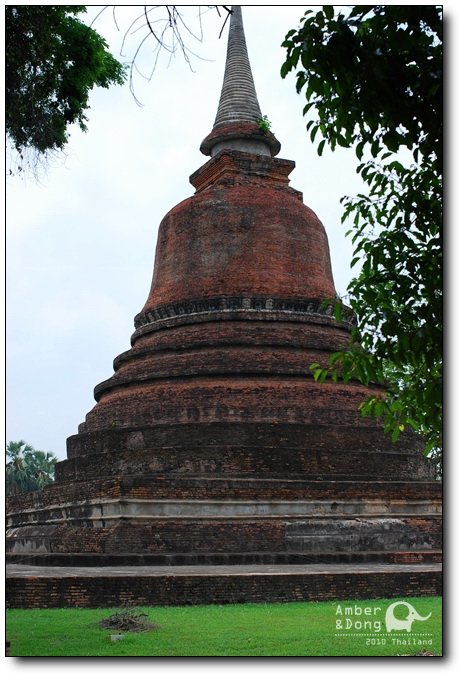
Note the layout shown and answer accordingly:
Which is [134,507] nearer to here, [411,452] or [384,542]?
[384,542]

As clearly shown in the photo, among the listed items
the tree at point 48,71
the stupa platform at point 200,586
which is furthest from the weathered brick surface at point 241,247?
the tree at point 48,71

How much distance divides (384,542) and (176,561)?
4.31m

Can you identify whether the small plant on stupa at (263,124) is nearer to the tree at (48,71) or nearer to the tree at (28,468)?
the tree at (48,71)

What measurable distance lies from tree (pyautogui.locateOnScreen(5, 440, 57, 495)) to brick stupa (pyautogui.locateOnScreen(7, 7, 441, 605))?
31.5 m

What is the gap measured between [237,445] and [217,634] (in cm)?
765

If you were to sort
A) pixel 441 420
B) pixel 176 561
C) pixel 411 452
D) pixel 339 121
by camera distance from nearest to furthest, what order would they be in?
pixel 339 121 < pixel 441 420 < pixel 176 561 < pixel 411 452

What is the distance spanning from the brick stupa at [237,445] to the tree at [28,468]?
31536 mm

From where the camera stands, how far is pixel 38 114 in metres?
7.73

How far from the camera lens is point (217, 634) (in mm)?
7094

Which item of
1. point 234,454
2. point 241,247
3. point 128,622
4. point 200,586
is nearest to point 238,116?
point 241,247

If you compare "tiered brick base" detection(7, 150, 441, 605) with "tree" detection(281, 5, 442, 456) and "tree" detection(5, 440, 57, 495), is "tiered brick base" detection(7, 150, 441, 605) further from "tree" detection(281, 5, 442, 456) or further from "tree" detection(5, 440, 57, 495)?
"tree" detection(5, 440, 57, 495)

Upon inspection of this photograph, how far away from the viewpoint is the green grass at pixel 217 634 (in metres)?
6.41

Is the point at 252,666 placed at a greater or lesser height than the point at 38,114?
lesser

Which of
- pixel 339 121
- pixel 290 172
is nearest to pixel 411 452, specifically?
pixel 290 172
